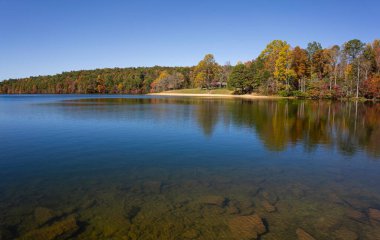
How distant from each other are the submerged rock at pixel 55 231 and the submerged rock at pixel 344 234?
653 centimetres

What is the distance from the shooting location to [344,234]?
272 inches

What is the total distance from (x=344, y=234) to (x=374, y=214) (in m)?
1.74

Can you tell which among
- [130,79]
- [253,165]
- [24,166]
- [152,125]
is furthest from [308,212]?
[130,79]

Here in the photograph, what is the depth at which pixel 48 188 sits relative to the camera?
9.54 meters

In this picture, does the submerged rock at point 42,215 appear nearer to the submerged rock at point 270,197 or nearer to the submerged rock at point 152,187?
the submerged rock at point 152,187

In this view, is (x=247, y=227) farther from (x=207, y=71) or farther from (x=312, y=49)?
(x=207, y=71)

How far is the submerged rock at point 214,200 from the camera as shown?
852cm

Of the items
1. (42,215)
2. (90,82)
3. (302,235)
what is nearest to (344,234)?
(302,235)

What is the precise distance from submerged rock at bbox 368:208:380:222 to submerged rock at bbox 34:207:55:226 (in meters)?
8.88

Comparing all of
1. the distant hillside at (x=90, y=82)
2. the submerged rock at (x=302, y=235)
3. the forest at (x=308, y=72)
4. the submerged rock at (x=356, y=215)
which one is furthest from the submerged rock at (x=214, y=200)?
the distant hillside at (x=90, y=82)

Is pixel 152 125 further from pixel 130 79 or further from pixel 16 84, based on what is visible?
pixel 16 84

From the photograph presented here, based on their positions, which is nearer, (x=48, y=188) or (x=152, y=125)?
(x=48, y=188)

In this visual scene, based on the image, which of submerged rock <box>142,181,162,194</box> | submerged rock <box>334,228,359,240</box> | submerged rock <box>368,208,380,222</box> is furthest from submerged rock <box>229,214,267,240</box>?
submerged rock <box>368,208,380,222</box>

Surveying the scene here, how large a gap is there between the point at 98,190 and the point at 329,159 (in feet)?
36.9
